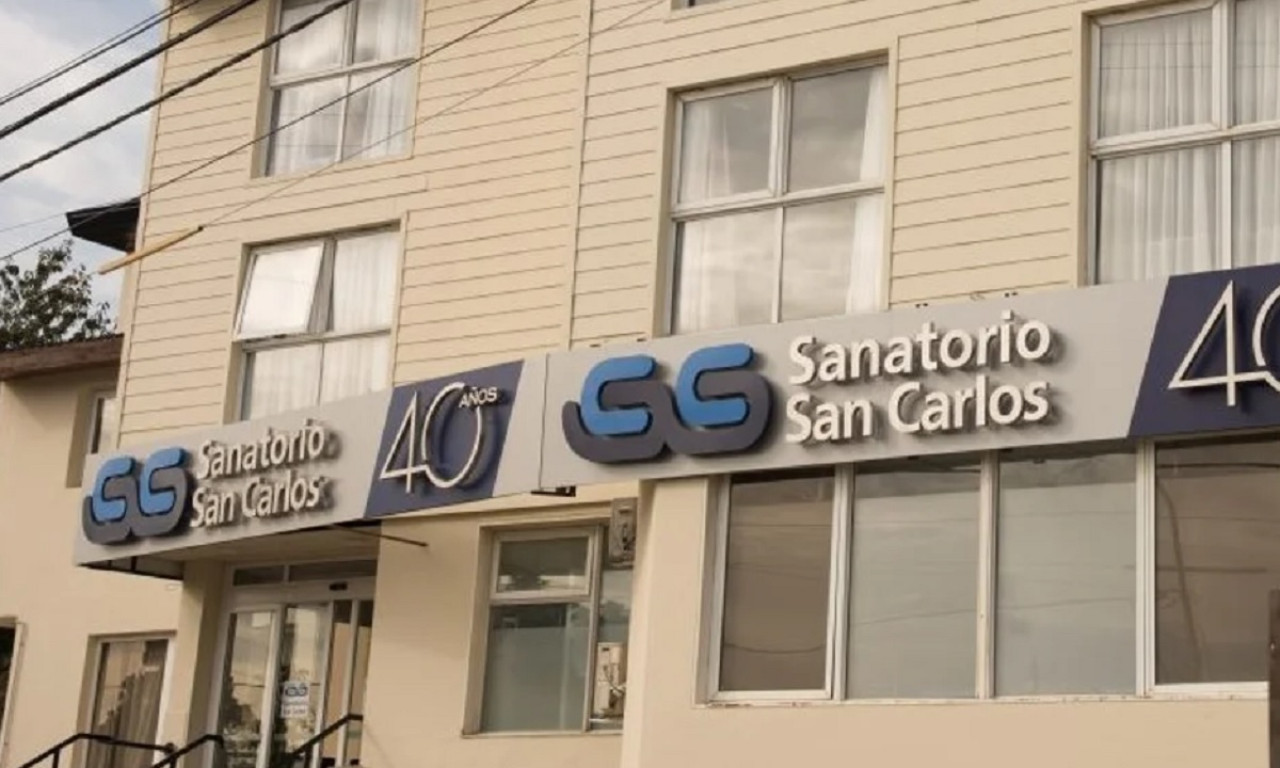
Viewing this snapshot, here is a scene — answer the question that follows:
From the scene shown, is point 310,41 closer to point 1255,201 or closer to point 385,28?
point 385,28

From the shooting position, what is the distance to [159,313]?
1970 cm

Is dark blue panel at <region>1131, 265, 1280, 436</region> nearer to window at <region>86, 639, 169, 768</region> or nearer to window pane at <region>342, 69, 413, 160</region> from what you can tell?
window pane at <region>342, 69, 413, 160</region>

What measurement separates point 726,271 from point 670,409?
1.26 metres

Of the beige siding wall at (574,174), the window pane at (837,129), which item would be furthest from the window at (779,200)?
the beige siding wall at (574,174)

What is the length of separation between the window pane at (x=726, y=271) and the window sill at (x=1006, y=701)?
266 centimetres

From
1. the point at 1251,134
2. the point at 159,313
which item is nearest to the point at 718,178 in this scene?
the point at 1251,134

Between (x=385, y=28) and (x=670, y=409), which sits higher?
(x=385, y=28)

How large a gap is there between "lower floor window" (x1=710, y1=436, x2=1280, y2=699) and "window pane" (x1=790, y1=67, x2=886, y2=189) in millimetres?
2179

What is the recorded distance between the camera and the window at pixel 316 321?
18.2 meters

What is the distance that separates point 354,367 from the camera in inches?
718

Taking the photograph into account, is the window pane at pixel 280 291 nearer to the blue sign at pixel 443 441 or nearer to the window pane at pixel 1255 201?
the blue sign at pixel 443 441

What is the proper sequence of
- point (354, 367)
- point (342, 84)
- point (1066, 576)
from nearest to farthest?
point (1066, 576) < point (354, 367) < point (342, 84)

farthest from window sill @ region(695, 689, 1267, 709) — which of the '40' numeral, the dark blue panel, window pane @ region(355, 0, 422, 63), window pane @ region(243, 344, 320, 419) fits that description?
window pane @ region(355, 0, 422, 63)

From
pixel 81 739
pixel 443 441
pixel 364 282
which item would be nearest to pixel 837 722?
pixel 443 441
